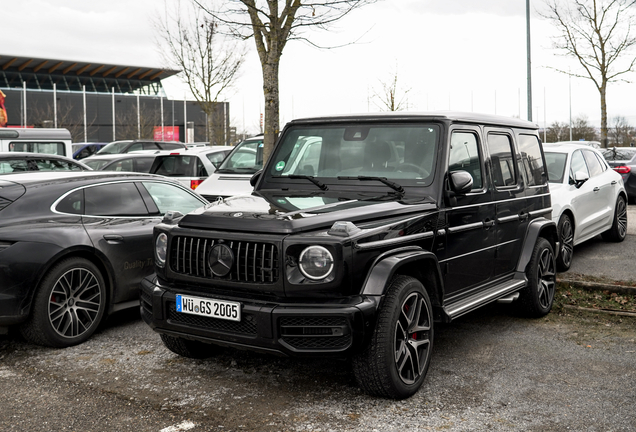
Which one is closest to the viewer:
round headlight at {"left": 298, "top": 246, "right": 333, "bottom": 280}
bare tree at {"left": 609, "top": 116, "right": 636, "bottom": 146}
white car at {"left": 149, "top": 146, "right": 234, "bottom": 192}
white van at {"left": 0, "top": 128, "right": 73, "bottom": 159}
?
round headlight at {"left": 298, "top": 246, "right": 333, "bottom": 280}

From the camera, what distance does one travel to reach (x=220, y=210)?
4.57 meters

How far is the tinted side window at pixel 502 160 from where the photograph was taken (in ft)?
19.3

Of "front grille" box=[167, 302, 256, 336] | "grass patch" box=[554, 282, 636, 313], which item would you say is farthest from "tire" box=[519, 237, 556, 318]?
"front grille" box=[167, 302, 256, 336]

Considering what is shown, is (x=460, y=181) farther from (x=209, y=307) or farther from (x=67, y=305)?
(x=67, y=305)

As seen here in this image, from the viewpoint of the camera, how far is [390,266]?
4129 mm

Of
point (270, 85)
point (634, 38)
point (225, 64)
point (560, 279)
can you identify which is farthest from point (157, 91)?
point (560, 279)

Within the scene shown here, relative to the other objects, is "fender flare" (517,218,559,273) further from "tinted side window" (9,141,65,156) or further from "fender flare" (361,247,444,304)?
"tinted side window" (9,141,65,156)

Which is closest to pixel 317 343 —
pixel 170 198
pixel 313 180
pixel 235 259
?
pixel 235 259

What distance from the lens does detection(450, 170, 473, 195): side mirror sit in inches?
194

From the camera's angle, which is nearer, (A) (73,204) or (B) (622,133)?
(A) (73,204)

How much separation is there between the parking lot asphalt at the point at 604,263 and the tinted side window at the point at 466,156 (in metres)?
2.73

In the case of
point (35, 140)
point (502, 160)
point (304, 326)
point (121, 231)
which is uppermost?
point (35, 140)

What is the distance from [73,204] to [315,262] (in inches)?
119

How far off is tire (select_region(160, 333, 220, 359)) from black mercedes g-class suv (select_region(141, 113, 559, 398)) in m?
0.01
